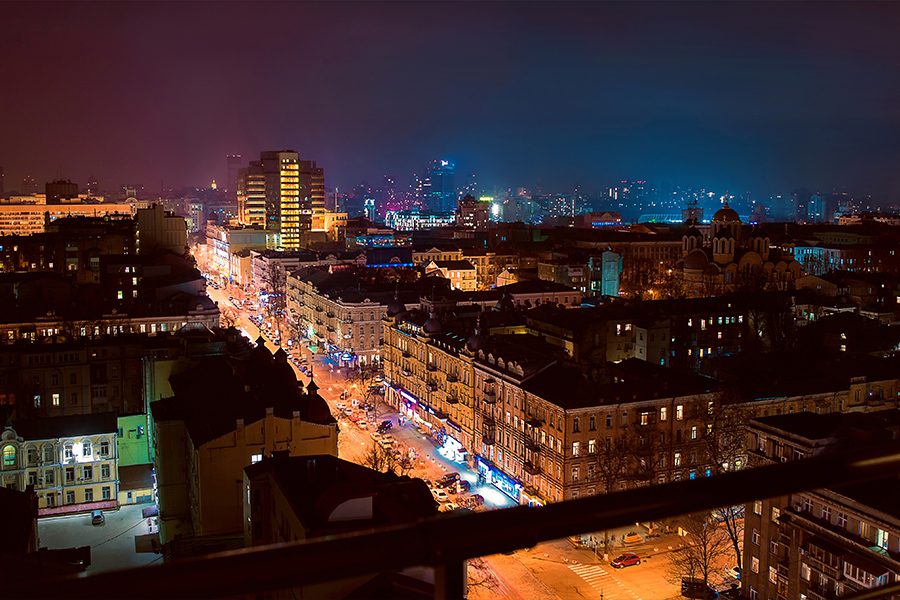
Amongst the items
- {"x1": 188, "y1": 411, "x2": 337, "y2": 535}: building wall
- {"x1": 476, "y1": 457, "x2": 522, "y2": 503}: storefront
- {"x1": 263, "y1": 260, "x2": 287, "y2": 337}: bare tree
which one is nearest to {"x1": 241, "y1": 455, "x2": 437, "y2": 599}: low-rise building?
{"x1": 188, "y1": 411, "x2": 337, "y2": 535}: building wall

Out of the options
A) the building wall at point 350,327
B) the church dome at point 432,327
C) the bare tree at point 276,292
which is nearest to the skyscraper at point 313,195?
the bare tree at point 276,292

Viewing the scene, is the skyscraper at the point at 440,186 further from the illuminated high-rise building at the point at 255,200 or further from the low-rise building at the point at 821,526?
the low-rise building at the point at 821,526

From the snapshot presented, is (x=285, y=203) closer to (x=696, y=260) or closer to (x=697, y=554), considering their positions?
(x=696, y=260)

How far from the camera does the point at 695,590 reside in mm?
14695

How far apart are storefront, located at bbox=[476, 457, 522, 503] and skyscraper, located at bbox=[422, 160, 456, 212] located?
15483 cm

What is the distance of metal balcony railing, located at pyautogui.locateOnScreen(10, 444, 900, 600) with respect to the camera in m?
1.09

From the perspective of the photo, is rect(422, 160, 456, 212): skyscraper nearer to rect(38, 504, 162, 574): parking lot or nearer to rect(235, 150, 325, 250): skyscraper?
rect(235, 150, 325, 250): skyscraper

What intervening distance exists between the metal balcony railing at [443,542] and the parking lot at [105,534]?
16.4 metres

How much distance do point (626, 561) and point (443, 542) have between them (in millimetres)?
16068

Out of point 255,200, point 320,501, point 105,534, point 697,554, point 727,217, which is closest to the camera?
point 320,501

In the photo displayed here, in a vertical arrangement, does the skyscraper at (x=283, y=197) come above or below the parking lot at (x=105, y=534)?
above

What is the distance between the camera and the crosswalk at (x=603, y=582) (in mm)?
14844

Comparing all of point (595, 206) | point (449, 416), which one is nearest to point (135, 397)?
point (449, 416)

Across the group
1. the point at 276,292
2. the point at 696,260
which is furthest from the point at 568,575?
the point at 276,292
